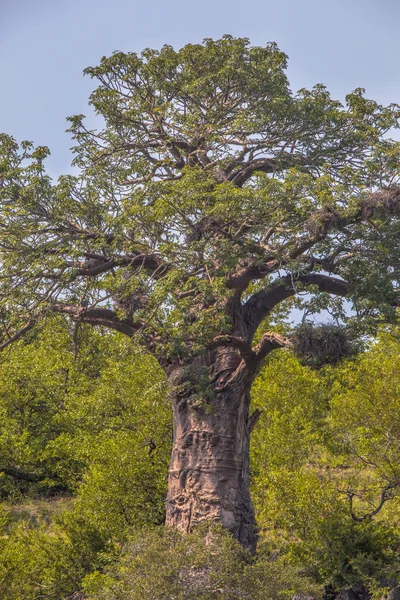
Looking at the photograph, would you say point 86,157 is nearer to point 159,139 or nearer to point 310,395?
point 159,139

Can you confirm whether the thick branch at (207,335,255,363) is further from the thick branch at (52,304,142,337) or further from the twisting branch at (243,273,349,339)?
the thick branch at (52,304,142,337)

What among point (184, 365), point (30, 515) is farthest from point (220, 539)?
point (30, 515)

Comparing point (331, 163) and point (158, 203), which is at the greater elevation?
point (331, 163)

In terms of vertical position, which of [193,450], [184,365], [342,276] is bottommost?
[193,450]

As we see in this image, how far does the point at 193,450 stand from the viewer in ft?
35.6

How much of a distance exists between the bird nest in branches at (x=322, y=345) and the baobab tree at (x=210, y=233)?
39 centimetres

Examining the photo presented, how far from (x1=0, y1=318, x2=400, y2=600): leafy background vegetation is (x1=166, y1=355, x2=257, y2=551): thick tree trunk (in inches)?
20.0

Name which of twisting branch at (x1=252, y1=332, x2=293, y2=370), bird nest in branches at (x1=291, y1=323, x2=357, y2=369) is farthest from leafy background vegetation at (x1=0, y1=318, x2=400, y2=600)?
twisting branch at (x1=252, y1=332, x2=293, y2=370)

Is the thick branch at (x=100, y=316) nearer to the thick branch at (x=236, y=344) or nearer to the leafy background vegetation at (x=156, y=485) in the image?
the leafy background vegetation at (x=156, y=485)

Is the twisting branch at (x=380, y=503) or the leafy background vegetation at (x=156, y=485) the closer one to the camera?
the leafy background vegetation at (x=156, y=485)

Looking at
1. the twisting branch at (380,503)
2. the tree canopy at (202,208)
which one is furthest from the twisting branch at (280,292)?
the twisting branch at (380,503)

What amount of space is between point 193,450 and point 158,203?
13.4 ft

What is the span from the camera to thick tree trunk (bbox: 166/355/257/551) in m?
10.5

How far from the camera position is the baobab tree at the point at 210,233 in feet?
33.5
